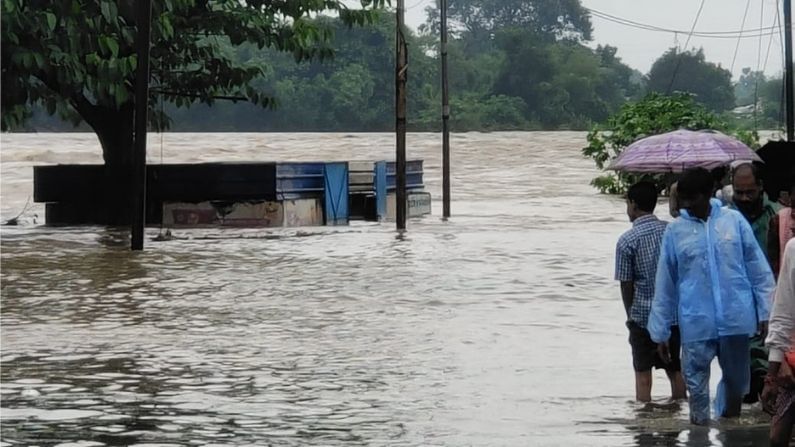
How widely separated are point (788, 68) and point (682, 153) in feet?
59.2

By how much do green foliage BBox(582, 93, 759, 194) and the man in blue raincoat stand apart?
124 ft

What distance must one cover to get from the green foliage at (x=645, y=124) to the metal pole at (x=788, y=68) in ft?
53.7

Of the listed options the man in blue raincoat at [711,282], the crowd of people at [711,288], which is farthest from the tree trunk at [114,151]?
the man in blue raincoat at [711,282]

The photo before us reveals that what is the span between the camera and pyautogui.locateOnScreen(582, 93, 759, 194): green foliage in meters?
46.1

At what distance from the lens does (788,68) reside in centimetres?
2867

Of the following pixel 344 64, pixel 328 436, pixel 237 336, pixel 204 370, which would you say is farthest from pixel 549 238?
pixel 344 64

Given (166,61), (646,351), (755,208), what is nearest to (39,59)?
(166,61)

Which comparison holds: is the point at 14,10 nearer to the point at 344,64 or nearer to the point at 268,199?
the point at 268,199

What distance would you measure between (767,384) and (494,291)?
10.6 metres

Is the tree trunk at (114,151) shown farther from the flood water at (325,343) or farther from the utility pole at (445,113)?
the utility pole at (445,113)

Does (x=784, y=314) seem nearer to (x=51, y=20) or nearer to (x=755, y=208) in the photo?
(x=755, y=208)

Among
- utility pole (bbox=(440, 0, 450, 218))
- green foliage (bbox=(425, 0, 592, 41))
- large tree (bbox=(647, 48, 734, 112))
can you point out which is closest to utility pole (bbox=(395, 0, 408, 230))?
utility pole (bbox=(440, 0, 450, 218))

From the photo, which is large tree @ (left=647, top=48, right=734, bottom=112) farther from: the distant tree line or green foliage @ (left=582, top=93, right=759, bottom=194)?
green foliage @ (left=582, top=93, right=759, bottom=194)

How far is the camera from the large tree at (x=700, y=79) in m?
97.4
